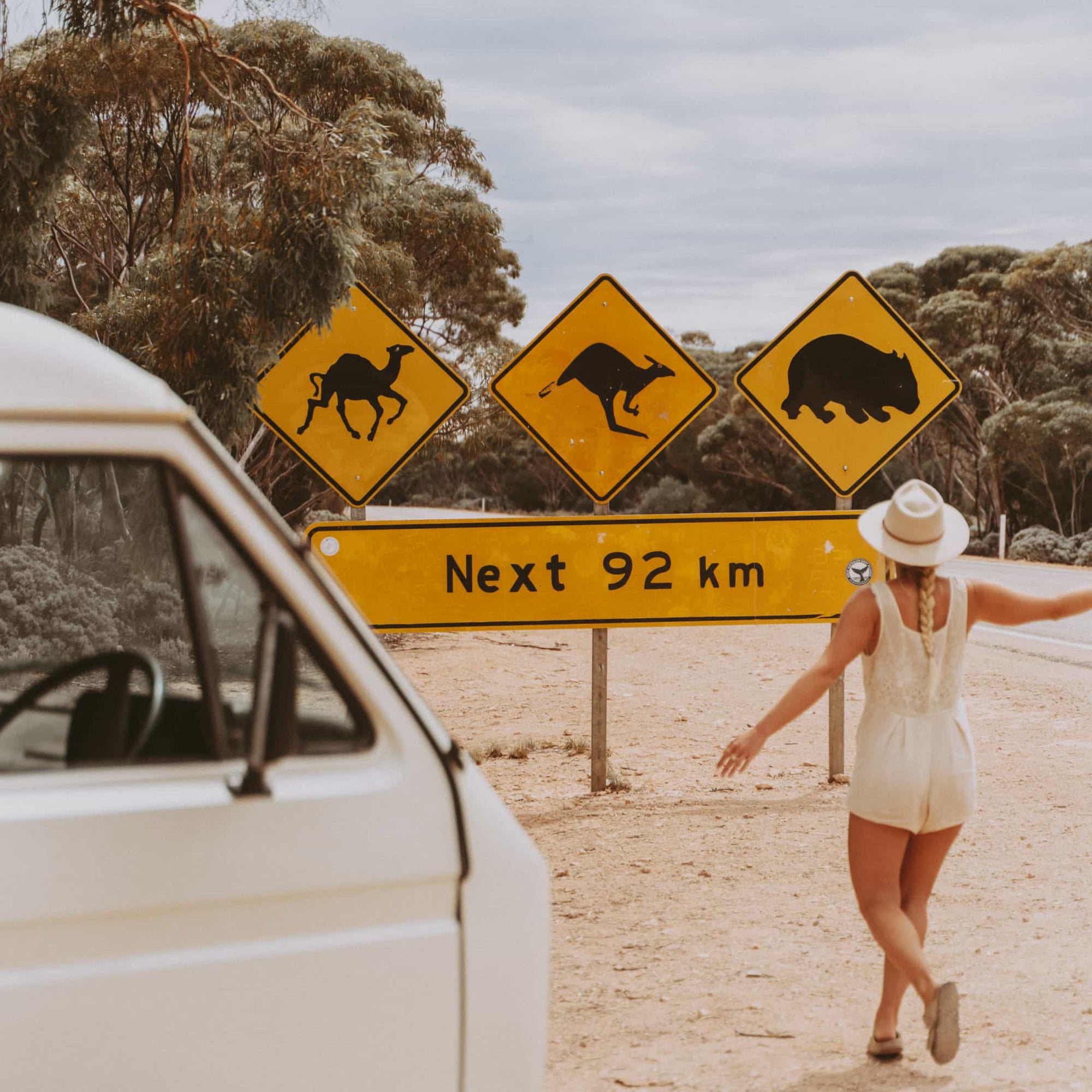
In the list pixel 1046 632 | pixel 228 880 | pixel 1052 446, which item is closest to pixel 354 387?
pixel 228 880

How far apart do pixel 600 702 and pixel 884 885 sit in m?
4.05

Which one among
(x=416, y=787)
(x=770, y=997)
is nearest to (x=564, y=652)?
(x=770, y=997)

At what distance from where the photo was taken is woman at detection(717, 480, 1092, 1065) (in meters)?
3.83

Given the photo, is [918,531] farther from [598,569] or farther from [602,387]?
[602,387]

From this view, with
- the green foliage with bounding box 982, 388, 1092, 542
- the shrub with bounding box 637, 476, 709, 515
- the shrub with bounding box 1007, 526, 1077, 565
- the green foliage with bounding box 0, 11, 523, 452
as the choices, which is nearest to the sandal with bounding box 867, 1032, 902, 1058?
the green foliage with bounding box 0, 11, 523, 452

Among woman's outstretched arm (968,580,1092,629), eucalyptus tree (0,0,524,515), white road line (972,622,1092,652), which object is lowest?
white road line (972,622,1092,652)

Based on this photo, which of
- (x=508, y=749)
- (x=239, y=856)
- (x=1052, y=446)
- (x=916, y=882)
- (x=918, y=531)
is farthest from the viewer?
(x=1052, y=446)

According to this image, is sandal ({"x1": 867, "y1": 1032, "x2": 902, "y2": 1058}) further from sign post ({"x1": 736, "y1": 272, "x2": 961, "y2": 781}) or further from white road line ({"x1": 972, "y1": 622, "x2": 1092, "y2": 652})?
white road line ({"x1": 972, "y1": 622, "x2": 1092, "y2": 652})

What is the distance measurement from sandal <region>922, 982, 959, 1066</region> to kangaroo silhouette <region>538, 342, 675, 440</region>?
457cm

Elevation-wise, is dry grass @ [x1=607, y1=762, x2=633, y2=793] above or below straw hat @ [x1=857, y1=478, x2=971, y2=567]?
below

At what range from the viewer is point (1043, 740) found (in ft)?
32.0

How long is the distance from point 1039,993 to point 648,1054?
143cm

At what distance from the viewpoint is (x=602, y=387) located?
7723mm

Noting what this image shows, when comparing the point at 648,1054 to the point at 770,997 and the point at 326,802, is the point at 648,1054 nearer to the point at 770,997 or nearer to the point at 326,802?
the point at 770,997
